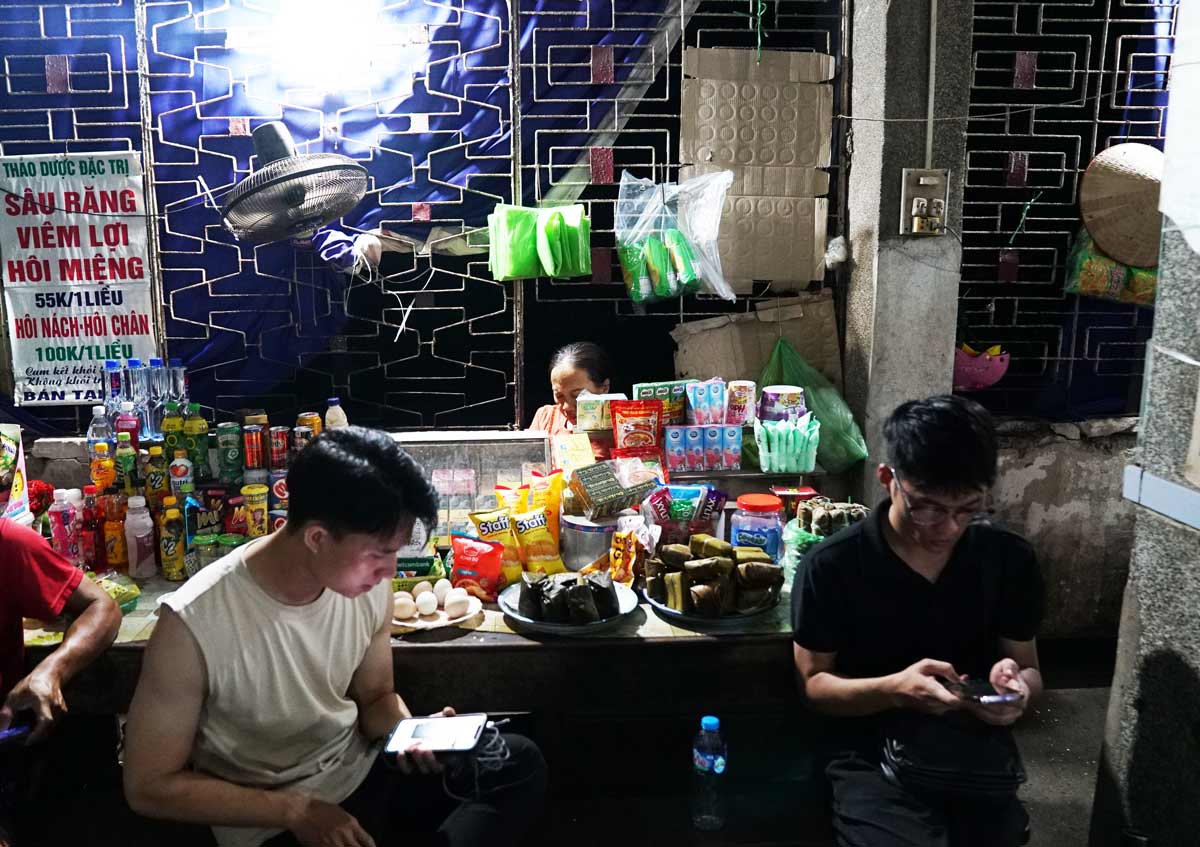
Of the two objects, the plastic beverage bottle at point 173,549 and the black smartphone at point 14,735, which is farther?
the plastic beverage bottle at point 173,549

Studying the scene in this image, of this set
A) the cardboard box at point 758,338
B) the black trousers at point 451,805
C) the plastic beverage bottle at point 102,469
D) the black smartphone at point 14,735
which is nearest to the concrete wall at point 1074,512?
the cardboard box at point 758,338

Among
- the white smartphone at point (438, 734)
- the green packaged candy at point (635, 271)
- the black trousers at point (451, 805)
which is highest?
the green packaged candy at point (635, 271)

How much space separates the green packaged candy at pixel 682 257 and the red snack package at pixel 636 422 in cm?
79

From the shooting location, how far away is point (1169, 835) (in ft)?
8.45

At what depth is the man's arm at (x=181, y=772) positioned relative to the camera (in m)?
2.05

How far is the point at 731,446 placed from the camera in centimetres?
419

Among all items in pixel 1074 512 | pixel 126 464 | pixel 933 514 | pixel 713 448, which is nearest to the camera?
pixel 933 514

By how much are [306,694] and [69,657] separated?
934 mm

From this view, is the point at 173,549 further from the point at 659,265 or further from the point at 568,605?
the point at 659,265

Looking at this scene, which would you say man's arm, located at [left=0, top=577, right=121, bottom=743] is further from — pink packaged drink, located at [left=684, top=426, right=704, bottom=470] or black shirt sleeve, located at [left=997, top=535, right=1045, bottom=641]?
black shirt sleeve, located at [left=997, top=535, right=1045, bottom=641]

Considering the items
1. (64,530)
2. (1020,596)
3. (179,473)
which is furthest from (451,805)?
(64,530)

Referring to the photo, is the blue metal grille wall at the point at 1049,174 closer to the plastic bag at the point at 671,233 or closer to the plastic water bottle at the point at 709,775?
the plastic bag at the point at 671,233

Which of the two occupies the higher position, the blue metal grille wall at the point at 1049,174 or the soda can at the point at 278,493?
the blue metal grille wall at the point at 1049,174

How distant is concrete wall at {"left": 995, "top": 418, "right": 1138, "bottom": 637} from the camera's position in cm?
491
